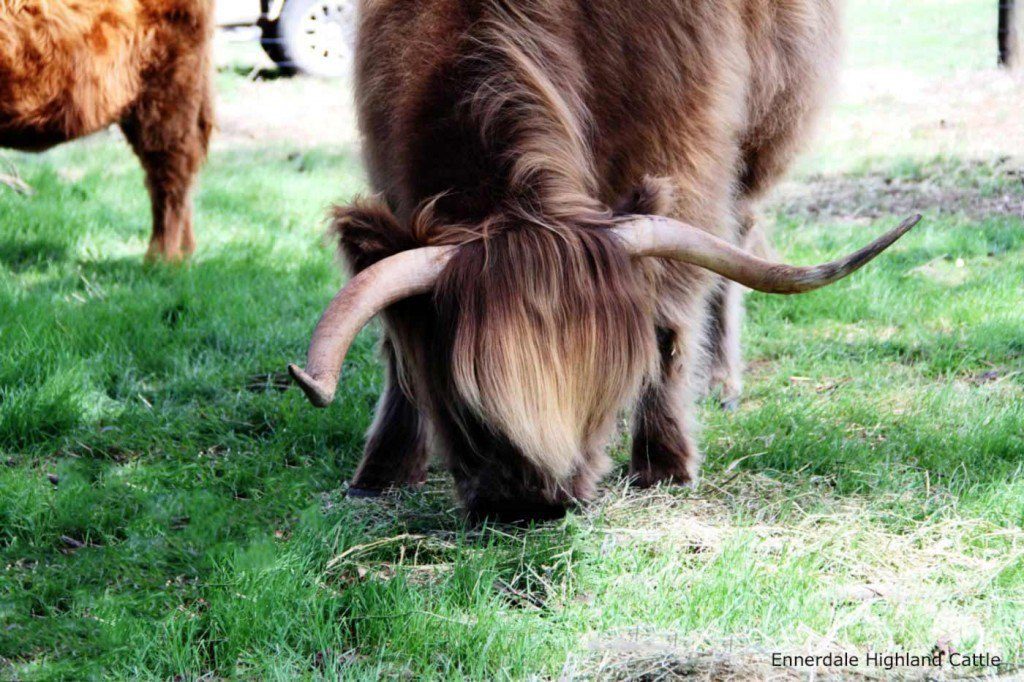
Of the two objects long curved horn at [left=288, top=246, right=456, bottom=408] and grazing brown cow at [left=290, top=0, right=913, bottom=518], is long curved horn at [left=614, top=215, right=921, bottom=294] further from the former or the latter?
long curved horn at [left=288, top=246, right=456, bottom=408]

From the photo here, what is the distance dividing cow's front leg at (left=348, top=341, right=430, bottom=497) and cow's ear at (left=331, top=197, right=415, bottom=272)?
0.80m

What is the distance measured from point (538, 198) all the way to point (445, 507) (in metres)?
1.12

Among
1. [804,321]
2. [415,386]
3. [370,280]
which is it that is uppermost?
[370,280]

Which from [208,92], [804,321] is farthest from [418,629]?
[208,92]

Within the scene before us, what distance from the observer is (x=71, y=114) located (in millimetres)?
5379

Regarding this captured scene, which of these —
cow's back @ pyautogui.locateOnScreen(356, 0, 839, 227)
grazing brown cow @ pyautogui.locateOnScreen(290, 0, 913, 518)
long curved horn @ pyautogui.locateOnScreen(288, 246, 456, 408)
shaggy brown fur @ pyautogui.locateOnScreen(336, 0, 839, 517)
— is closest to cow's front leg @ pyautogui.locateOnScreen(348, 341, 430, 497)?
shaggy brown fur @ pyautogui.locateOnScreen(336, 0, 839, 517)

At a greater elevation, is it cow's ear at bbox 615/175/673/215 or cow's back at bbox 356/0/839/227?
cow's back at bbox 356/0/839/227

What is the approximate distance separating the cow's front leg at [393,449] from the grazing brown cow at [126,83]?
250 centimetres

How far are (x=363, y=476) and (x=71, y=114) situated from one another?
2.86m

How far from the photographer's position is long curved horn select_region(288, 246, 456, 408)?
7.64 feet

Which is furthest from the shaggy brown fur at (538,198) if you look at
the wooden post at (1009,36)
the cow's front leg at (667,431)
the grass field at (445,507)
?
the wooden post at (1009,36)

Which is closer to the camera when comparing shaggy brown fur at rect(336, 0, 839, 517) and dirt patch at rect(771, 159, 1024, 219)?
shaggy brown fur at rect(336, 0, 839, 517)

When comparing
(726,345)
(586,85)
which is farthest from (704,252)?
(726,345)

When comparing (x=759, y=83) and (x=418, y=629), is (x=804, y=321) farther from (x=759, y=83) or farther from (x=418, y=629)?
(x=418, y=629)
